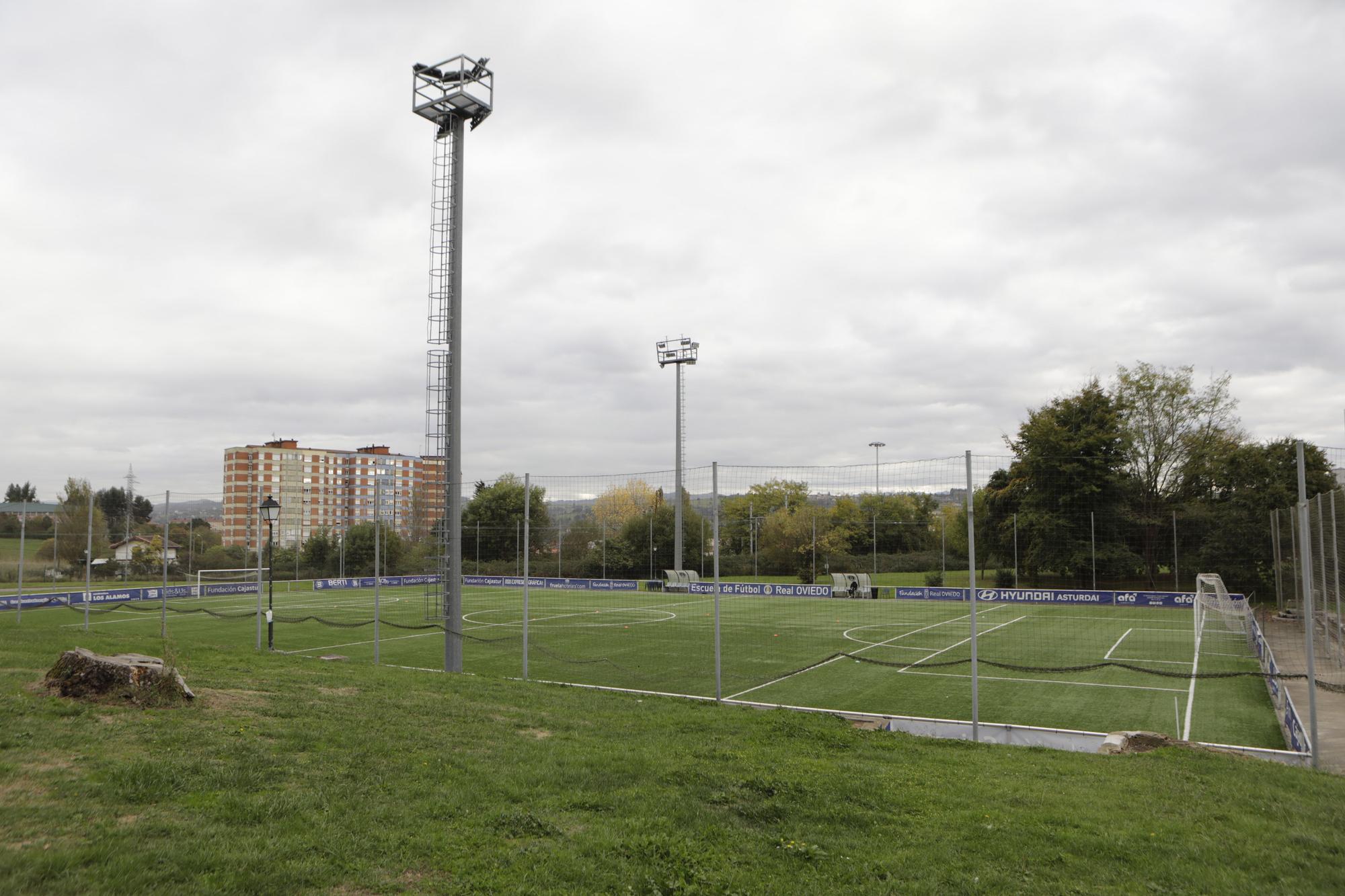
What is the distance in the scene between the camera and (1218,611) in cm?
2636

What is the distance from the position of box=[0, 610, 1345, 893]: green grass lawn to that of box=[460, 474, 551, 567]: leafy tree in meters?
18.3

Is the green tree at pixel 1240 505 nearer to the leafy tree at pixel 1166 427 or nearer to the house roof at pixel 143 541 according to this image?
the leafy tree at pixel 1166 427

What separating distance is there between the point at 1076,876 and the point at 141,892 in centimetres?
551

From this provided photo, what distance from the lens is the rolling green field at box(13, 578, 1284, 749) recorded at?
1423cm

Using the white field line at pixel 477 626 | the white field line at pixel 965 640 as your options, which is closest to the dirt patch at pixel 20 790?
the white field line at pixel 965 640

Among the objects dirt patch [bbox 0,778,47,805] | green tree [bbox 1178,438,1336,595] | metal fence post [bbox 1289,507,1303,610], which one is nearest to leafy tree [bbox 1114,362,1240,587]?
green tree [bbox 1178,438,1336,595]

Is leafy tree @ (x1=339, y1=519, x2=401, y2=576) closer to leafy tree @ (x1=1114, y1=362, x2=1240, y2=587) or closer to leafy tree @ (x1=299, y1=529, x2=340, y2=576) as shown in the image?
leafy tree @ (x1=299, y1=529, x2=340, y2=576)

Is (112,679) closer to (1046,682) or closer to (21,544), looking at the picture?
(1046,682)

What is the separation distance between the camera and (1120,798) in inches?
273

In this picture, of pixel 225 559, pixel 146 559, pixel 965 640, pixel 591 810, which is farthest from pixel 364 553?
pixel 591 810

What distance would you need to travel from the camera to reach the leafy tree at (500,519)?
2898 cm

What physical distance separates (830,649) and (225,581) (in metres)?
34.3

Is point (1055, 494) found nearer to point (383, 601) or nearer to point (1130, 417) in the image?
point (1130, 417)

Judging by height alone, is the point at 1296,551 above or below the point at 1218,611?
above
